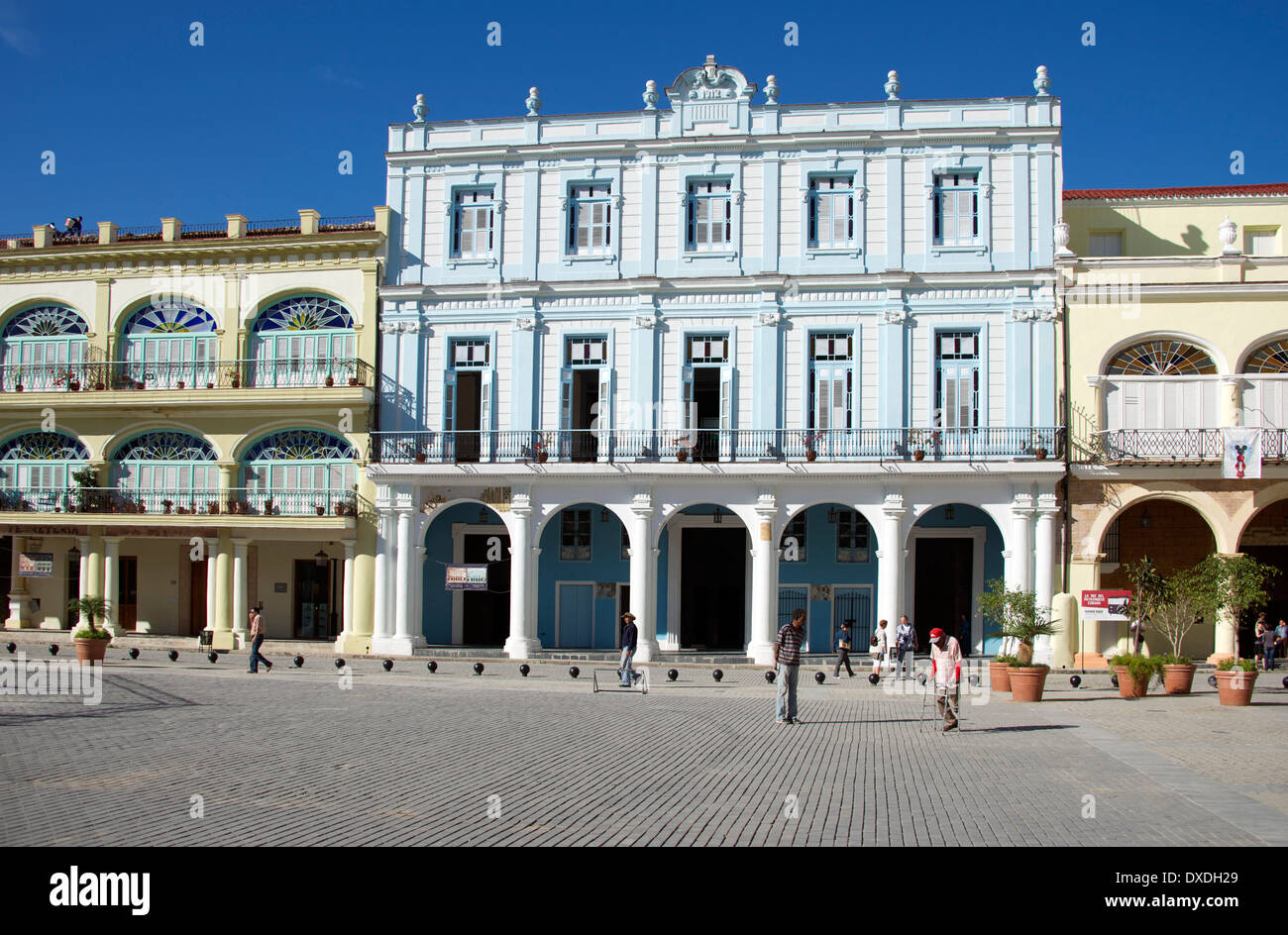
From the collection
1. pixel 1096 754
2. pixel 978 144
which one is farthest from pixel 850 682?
pixel 978 144

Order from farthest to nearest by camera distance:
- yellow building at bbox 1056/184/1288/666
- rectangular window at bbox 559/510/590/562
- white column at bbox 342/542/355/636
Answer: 1. rectangular window at bbox 559/510/590/562
2. white column at bbox 342/542/355/636
3. yellow building at bbox 1056/184/1288/666

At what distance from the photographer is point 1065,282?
1165 inches

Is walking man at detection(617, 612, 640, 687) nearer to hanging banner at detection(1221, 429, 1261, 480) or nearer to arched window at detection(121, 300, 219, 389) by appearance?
hanging banner at detection(1221, 429, 1261, 480)

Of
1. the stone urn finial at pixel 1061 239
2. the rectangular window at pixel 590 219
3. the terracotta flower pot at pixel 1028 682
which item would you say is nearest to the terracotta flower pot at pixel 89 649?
the rectangular window at pixel 590 219

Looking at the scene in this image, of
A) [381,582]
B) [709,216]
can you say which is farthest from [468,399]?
[709,216]

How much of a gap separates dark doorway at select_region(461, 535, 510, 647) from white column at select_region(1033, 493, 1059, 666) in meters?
14.3

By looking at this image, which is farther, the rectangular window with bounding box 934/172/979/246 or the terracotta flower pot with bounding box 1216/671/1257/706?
the rectangular window with bounding box 934/172/979/246

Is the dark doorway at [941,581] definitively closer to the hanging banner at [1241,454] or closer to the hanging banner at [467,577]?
the hanging banner at [1241,454]

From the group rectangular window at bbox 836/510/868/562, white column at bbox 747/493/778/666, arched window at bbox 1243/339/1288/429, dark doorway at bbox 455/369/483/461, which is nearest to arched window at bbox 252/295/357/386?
dark doorway at bbox 455/369/483/461

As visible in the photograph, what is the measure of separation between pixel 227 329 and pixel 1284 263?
28083 mm

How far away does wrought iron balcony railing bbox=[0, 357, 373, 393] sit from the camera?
32.6 metres

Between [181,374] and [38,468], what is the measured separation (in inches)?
218

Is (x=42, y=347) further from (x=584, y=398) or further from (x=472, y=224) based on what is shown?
(x=584, y=398)

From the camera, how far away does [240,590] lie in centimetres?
3297
